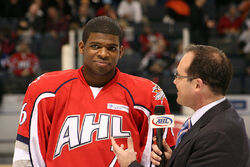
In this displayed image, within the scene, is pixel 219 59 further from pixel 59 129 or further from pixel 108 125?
pixel 59 129

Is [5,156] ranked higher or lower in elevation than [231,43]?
lower

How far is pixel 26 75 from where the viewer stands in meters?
7.97

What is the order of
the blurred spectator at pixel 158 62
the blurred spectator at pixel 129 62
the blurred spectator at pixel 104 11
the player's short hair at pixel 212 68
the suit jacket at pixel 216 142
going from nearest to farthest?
the suit jacket at pixel 216 142 → the player's short hair at pixel 212 68 → the blurred spectator at pixel 104 11 → the blurred spectator at pixel 129 62 → the blurred spectator at pixel 158 62

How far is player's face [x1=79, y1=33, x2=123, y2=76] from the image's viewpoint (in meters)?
2.41

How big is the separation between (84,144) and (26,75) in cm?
583

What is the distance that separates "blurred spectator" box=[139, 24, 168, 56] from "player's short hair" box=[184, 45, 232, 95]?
705 cm

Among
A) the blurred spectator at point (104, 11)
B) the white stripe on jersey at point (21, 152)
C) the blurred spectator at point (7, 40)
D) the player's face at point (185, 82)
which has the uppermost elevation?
the blurred spectator at point (104, 11)

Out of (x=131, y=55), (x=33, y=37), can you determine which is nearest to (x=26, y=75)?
(x=33, y=37)

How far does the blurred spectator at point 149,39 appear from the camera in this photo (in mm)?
9219

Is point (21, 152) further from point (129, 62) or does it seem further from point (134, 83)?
point (129, 62)

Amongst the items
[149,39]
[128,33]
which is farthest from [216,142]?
[128,33]

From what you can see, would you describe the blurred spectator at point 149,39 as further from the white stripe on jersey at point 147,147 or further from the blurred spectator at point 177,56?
the white stripe on jersey at point 147,147

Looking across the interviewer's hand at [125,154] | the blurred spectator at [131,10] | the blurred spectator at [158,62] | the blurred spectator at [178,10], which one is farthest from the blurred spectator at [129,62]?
the interviewer's hand at [125,154]

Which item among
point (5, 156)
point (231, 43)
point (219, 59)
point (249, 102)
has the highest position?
point (219, 59)
